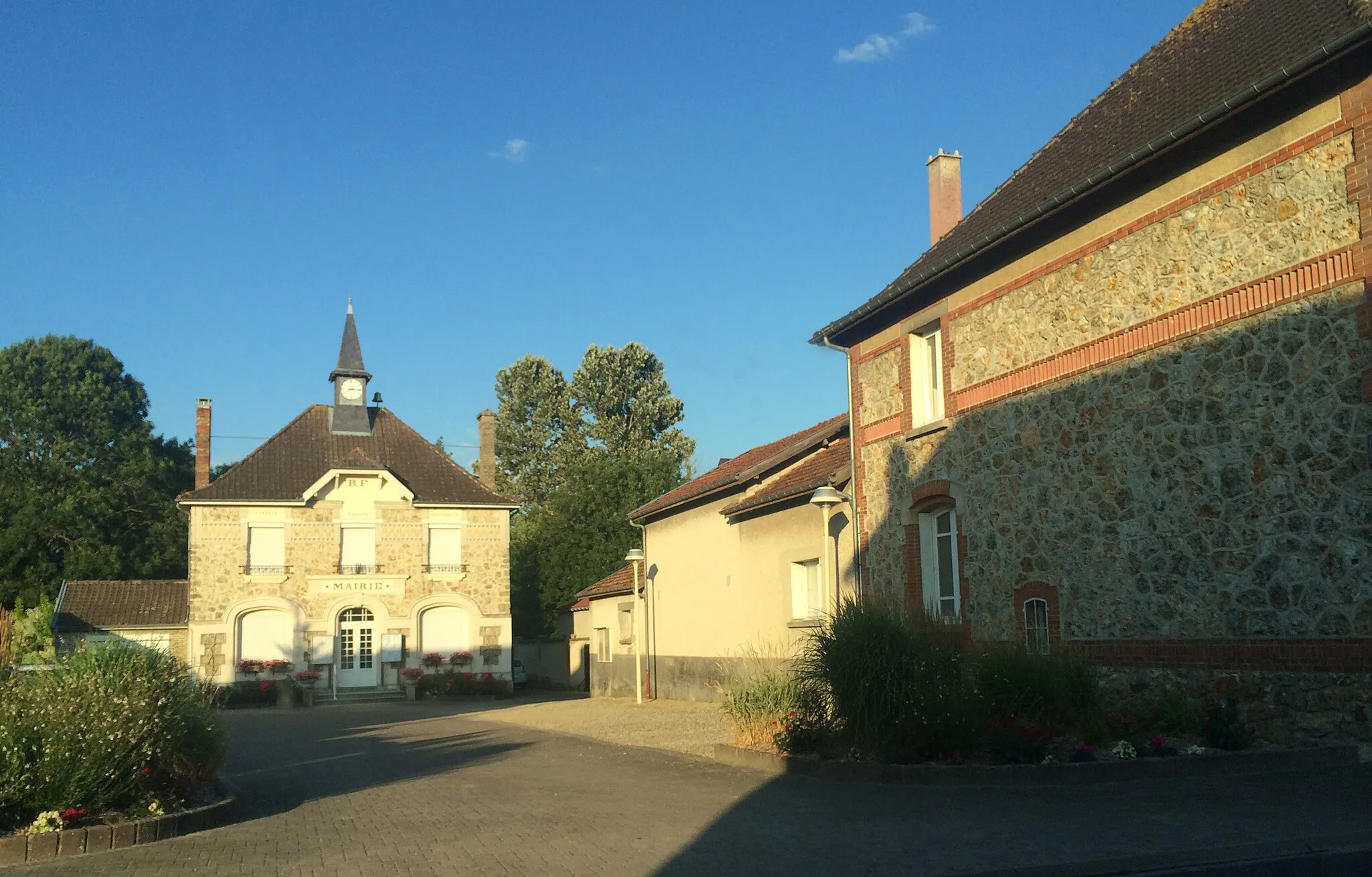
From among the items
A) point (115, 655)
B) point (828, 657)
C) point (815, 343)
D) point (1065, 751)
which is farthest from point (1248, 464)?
point (115, 655)

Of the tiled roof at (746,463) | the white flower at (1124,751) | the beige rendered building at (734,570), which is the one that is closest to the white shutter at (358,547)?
the beige rendered building at (734,570)

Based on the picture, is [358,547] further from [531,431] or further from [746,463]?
[531,431]

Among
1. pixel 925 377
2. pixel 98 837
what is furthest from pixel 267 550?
pixel 98 837

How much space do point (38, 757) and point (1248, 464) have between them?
1100 cm

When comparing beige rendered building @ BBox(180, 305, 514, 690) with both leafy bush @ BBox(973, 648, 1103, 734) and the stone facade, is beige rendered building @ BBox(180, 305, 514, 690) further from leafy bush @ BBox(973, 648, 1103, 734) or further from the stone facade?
leafy bush @ BBox(973, 648, 1103, 734)

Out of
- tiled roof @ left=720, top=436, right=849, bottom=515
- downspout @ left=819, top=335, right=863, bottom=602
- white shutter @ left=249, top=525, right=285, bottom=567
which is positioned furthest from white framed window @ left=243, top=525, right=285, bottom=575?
downspout @ left=819, top=335, right=863, bottom=602

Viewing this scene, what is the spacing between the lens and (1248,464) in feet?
37.2

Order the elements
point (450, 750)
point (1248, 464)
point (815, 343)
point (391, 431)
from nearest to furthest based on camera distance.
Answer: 1. point (1248, 464)
2. point (450, 750)
3. point (815, 343)
4. point (391, 431)

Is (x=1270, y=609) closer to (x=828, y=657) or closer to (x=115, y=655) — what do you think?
(x=828, y=657)

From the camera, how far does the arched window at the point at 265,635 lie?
35.9 metres

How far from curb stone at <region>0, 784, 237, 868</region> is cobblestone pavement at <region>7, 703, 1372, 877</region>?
0.14 metres

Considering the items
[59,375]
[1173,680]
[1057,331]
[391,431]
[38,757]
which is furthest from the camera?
[59,375]

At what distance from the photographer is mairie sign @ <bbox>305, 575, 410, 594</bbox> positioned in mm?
36625

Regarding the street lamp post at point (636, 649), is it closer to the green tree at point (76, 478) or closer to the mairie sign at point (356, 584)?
the mairie sign at point (356, 584)
